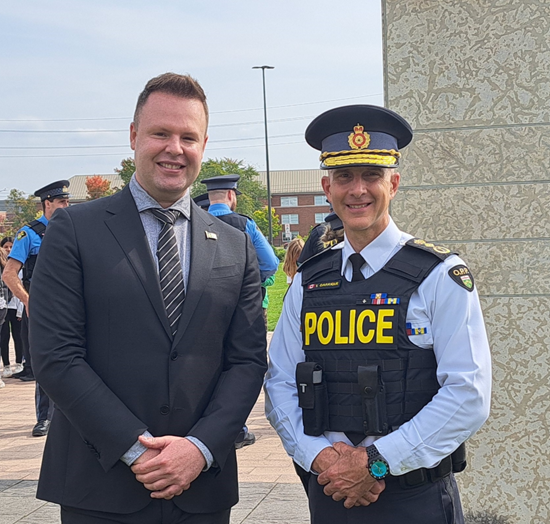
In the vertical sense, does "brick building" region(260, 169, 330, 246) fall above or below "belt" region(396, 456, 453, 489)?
above

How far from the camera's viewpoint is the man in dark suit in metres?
2.49

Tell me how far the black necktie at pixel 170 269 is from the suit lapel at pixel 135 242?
0.04 meters

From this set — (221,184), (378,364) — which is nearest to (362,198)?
(378,364)

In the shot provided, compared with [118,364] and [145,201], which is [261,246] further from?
[118,364]

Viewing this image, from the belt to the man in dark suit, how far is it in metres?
0.59

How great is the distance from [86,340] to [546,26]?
2.72 meters

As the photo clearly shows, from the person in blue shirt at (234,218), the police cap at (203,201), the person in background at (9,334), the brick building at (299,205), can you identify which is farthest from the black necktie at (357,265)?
the brick building at (299,205)

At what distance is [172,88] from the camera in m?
2.70

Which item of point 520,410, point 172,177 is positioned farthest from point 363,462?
point 520,410

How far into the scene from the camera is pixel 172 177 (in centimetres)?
270

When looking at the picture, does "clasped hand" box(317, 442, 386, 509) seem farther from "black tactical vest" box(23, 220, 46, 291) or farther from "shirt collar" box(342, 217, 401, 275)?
"black tactical vest" box(23, 220, 46, 291)

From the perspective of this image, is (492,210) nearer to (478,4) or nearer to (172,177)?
(478,4)

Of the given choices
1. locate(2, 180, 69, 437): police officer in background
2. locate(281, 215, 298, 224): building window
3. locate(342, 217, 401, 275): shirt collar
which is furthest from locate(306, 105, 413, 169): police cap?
locate(281, 215, 298, 224): building window

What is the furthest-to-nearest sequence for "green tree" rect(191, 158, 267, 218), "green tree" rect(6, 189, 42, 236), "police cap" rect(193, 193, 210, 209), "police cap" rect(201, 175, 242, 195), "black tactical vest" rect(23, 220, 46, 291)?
1. "green tree" rect(191, 158, 267, 218)
2. "green tree" rect(6, 189, 42, 236)
3. "police cap" rect(193, 193, 210, 209)
4. "black tactical vest" rect(23, 220, 46, 291)
5. "police cap" rect(201, 175, 242, 195)
